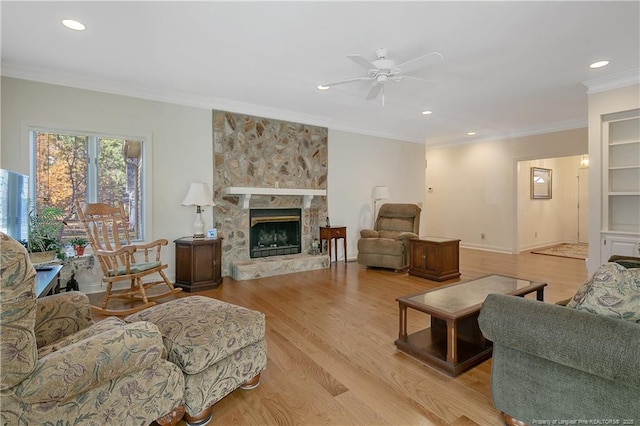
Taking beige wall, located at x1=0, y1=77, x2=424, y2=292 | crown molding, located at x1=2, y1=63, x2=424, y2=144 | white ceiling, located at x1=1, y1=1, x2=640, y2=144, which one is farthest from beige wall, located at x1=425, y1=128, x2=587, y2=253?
crown molding, located at x1=2, y1=63, x2=424, y2=144

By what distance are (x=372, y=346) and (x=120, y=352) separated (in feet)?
5.78

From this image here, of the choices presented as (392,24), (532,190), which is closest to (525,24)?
(392,24)

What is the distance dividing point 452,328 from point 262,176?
3783mm

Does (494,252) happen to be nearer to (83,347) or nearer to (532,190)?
(532,190)

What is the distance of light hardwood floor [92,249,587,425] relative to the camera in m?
1.67

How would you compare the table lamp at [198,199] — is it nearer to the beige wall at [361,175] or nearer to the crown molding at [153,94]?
the crown molding at [153,94]

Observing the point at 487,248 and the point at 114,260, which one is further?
the point at 487,248

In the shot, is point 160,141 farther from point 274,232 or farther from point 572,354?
point 572,354

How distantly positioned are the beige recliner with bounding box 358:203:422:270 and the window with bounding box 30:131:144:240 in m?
3.39

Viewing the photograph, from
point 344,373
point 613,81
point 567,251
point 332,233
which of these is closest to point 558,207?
point 567,251

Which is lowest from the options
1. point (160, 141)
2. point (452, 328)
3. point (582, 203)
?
point (452, 328)

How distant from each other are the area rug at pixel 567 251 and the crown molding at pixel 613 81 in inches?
145

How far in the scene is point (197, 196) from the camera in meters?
4.16

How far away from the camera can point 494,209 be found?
23.3ft
